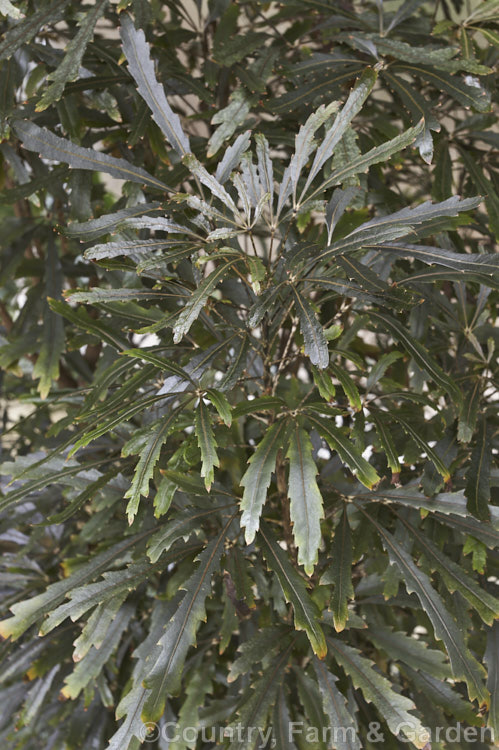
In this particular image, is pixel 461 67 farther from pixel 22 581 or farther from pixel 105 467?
pixel 22 581

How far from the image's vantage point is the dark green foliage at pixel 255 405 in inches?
26.2

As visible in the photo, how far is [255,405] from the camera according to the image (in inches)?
26.9

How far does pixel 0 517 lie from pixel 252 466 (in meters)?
0.66

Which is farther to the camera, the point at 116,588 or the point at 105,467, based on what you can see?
the point at 105,467

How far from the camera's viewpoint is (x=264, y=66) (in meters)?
0.92

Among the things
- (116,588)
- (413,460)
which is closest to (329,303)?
(413,460)

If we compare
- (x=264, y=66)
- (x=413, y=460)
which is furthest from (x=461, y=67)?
(x=413, y=460)

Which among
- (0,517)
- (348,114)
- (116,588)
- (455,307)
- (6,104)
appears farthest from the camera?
(0,517)

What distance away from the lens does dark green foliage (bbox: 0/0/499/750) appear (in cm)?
67

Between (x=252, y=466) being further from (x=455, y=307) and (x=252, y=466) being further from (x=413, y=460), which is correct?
(x=455, y=307)

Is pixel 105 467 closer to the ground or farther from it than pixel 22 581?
farther from it

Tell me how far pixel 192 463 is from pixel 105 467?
361 millimetres

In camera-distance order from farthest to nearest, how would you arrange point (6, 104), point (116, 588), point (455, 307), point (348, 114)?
point (455, 307) < point (6, 104) < point (116, 588) < point (348, 114)

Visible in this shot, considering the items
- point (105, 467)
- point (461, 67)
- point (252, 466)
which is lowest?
point (252, 466)
